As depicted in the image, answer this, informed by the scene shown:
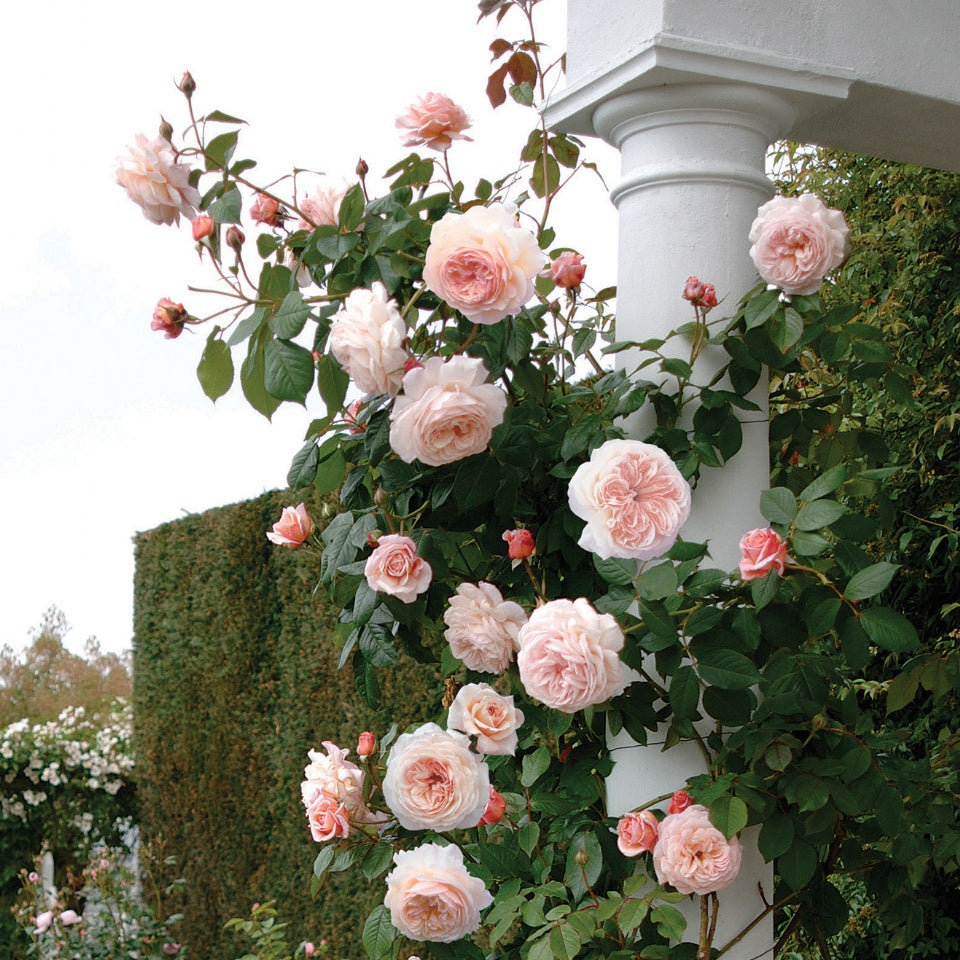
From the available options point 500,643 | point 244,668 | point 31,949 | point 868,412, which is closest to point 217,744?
point 244,668

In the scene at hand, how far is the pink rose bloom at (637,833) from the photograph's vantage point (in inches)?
66.7

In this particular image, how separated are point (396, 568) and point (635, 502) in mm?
425

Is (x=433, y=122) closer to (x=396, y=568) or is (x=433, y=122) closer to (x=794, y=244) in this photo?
(x=794, y=244)

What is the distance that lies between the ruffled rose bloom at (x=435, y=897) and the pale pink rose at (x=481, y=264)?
86cm

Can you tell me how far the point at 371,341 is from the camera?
168 centimetres

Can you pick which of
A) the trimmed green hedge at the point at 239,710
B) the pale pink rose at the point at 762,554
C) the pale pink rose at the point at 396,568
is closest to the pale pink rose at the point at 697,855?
the pale pink rose at the point at 762,554

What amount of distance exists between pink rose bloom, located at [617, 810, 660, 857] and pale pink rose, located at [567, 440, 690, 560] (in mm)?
436

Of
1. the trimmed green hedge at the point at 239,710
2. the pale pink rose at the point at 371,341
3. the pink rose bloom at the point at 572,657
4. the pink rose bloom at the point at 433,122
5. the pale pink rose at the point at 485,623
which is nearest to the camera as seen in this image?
the pink rose bloom at the point at 572,657

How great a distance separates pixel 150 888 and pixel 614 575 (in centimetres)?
672

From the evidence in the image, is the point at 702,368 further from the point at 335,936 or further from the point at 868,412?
the point at 335,936

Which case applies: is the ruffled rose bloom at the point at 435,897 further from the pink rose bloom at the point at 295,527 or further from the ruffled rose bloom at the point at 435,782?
the pink rose bloom at the point at 295,527

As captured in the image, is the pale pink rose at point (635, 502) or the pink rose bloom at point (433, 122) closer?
the pale pink rose at point (635, 502)

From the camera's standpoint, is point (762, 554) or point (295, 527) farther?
point (295, 527)

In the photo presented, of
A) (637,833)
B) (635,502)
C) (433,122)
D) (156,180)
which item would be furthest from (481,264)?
→ (637,833)
